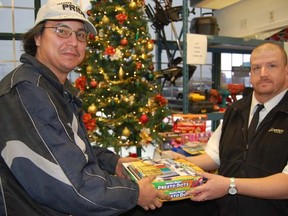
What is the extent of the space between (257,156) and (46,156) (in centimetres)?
110

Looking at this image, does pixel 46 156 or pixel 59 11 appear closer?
pixel 46 156

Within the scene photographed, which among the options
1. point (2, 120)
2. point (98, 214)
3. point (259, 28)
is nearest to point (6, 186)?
point (2, 120)

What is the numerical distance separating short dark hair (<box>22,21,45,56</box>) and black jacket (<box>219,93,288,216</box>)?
4.00 feet

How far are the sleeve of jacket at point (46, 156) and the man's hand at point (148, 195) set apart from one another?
0.19 m

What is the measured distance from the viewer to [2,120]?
988 mm

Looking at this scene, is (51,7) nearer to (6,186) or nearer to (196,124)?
(6,186)

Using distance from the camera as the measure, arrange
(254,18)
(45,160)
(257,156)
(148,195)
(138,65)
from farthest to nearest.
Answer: (254,18) → (138,65) → (257,156) → (148,195) → (45,160)

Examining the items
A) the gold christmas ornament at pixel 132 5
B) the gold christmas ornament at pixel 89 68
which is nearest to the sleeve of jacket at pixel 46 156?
the gold christmas ornament at pixel 89 68

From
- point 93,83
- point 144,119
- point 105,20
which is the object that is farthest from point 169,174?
point 105,20

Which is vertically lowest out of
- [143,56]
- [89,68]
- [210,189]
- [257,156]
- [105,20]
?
[210,189]

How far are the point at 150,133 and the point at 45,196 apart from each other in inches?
89.8

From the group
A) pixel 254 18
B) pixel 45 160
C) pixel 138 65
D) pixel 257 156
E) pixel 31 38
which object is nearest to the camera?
pixel 45 160

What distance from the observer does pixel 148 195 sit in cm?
123

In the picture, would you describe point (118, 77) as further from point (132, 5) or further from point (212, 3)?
point (212, 3)
